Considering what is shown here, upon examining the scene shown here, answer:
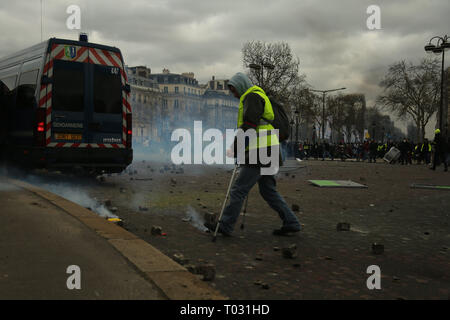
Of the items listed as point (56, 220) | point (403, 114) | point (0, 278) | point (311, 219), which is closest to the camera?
point (0, 278)

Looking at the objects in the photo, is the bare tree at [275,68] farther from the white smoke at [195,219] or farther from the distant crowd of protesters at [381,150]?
the white smoke at [195,219]

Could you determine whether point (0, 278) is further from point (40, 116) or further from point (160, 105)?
point (160, 105)

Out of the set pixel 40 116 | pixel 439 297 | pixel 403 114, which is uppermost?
pixel 403 114

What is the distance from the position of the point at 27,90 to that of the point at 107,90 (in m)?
1.67

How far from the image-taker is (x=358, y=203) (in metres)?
9.48

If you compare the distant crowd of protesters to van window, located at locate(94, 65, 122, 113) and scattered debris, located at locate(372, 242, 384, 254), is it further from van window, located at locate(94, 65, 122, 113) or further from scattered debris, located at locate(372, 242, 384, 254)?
scattered debris, located at locate(372, 242, 384, 254)

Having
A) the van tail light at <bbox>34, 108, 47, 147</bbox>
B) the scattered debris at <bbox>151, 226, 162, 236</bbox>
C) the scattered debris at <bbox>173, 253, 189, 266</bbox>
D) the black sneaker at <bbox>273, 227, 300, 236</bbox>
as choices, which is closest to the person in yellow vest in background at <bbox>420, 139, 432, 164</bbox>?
the van tail light at <bbox>34, 108, 47, 147</bbox>

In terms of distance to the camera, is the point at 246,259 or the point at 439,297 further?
the point at 246,259

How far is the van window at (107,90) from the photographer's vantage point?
1122 centimetres

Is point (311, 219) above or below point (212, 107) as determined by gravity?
below

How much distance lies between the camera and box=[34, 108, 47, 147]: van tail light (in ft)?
34.5

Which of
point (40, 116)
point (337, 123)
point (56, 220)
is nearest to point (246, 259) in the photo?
point (56, 220)
